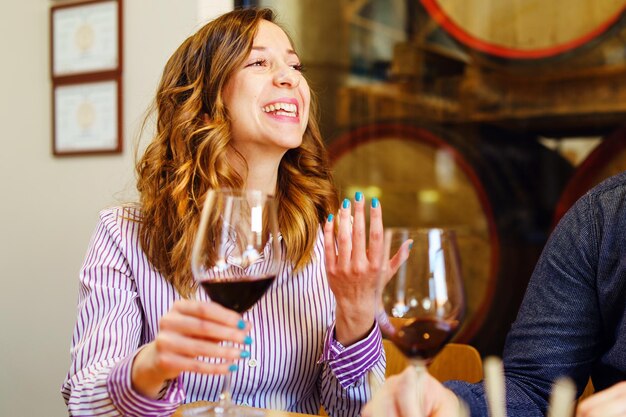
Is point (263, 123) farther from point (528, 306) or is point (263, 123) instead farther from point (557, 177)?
point (557, 177)

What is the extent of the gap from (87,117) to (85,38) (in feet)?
0.85

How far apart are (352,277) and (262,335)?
0.33 m

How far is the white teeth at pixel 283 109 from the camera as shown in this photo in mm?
1469

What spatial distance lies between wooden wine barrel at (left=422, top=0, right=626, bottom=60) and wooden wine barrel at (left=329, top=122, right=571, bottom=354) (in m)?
0.25

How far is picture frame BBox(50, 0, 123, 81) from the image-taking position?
243 cm

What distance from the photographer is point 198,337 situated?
0.85 metres

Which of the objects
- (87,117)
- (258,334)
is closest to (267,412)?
(258,334)

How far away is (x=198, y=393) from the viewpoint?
1362 mm

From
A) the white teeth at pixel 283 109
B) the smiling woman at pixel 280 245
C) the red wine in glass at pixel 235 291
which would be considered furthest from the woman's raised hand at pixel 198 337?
the white teeth at pixel 283 109

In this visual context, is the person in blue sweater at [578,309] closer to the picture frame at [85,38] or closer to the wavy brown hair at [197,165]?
the wavy brown hair at [197,165]

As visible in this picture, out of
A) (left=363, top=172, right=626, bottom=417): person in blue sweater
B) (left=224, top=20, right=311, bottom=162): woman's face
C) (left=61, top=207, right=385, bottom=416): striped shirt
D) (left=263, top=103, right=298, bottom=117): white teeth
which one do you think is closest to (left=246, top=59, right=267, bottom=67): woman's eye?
(left=224, top=20, right=311, bottom=162): woman's face

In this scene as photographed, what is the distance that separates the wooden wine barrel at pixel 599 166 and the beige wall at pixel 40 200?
129 cm

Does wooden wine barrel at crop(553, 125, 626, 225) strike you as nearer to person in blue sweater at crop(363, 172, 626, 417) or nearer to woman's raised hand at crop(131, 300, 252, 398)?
person in blue sweater at crop(363, 172, 626, 417)

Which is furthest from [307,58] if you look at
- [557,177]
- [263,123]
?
[263,123]
